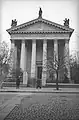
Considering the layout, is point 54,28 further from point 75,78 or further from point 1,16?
point 1,16

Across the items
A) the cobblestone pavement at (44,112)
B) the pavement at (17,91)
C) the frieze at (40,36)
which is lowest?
the pavement at (17,91)

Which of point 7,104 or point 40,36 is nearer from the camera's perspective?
point 7,104

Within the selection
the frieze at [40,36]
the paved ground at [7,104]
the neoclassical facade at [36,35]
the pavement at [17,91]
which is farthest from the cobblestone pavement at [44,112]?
the frieze at [40,36]

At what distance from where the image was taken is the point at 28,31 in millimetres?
34469

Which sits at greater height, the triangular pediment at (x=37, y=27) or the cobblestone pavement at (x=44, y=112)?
the triangular pediment at (x=37, y=27)

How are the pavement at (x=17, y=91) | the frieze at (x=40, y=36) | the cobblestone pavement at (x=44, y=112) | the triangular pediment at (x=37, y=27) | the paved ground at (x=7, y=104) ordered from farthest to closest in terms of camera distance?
the frieze at (x=40, y=36) < the triangular pediment at (x=37, y=27) < the pavement at (x=17, y=91) < the paved ground at (x=7, y=104) < the cobblestone pavement at (x=44, y=112)

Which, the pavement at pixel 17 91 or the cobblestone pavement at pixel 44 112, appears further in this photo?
the pavement at pixel 17 91

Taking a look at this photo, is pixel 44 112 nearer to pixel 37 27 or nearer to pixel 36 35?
pixel 36 35

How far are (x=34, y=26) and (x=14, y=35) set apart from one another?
4.74 meters

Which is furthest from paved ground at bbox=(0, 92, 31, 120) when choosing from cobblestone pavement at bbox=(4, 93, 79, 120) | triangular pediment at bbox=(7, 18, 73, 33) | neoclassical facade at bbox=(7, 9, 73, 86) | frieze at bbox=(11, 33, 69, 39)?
triangular pediment at bbox=(7, 18, 73, 33)

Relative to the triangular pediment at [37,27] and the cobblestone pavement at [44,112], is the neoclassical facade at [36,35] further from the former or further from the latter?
the cobblestone pavement at [44,112]

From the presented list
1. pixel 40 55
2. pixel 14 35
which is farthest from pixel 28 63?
pixel 14 35

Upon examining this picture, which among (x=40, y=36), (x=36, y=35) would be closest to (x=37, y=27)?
(x=36, y=35)

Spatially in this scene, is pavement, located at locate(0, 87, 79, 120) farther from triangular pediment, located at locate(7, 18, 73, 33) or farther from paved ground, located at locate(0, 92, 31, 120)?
triangular pediment, located at locate(7, 18, 73, 33)
